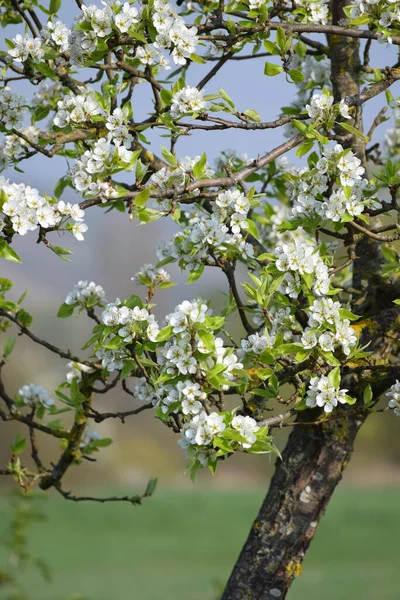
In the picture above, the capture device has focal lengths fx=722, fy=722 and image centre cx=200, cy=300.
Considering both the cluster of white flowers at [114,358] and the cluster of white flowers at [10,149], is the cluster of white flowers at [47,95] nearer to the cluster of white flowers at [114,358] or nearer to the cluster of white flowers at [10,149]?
the cluster of white flowers at [10,149]

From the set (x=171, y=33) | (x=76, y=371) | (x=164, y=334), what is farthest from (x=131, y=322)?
(x=76, y=371)

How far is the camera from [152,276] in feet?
7.60

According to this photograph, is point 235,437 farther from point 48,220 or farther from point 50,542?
point 50,542

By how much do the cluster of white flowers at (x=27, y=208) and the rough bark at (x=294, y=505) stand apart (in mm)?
1162

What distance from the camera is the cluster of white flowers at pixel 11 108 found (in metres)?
2.04

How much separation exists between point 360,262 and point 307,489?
82 cm

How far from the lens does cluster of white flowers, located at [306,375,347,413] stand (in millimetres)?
1706

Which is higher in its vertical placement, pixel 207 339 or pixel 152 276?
pixel 152 276

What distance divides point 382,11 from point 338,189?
52cm

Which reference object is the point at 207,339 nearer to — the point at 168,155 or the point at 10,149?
the point at 168,155

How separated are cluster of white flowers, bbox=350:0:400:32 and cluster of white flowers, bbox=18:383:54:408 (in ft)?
5.27

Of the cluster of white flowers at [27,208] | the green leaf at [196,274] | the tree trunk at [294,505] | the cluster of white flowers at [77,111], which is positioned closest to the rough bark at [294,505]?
the tree trunk at [294,505]

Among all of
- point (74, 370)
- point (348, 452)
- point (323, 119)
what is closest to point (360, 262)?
point (348, 452)

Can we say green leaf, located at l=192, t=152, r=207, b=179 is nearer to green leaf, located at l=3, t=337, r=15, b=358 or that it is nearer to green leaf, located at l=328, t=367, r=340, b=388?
green leaf, located at l=328, t=367, r=340, b=388
